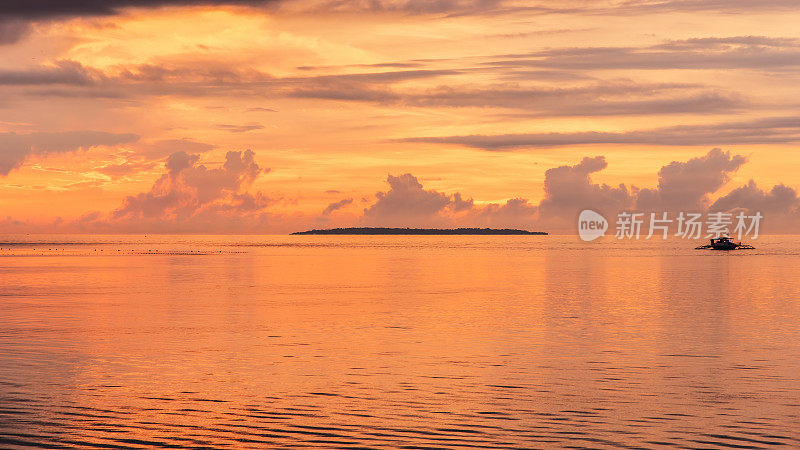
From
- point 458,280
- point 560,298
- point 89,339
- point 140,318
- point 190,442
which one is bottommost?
point 190,442

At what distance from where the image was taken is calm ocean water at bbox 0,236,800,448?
1000 inches

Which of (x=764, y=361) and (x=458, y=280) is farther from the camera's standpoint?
(x=458, y=280)

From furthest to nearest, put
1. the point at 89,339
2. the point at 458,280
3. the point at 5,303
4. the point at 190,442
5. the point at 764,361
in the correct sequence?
the point at 458,280 < the point at 5,303 < the point at 89,339 < the point at 764,361 < the point at 190,442

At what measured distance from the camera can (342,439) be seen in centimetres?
2448

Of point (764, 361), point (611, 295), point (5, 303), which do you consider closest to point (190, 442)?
point (764, 361)

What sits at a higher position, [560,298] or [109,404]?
[560,298]

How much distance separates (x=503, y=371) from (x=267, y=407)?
11.9 meters

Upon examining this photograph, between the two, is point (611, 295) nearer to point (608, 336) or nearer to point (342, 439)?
point (608, 336)

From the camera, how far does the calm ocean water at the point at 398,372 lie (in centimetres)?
2539

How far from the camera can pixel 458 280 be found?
106312 millimetres

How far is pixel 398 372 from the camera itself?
35844 millimetres

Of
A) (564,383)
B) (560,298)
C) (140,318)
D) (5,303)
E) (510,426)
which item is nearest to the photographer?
(510,426)

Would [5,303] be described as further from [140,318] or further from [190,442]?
[190,442]

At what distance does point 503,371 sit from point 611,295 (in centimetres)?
4865
